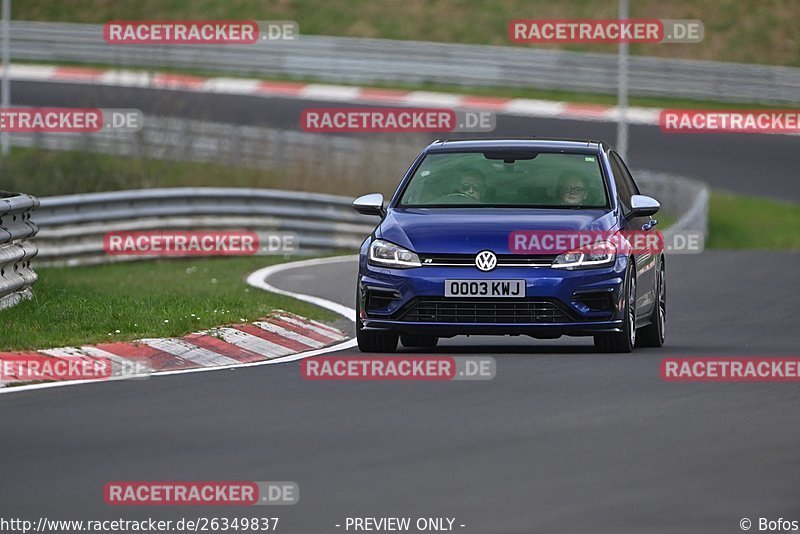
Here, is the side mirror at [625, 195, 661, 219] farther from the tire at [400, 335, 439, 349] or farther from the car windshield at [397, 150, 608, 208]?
the tire at [400, 335, 439, 349]

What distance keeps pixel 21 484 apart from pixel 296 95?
1532 inches

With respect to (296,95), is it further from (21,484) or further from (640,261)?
(21,484)

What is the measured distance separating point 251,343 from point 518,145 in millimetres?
2421

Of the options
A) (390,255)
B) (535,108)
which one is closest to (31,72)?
(535,108)

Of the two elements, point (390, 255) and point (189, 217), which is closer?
point (390, 255)

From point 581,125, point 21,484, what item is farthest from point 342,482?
point 581,125

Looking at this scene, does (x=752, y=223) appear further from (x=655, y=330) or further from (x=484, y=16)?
(x=484, y=16)

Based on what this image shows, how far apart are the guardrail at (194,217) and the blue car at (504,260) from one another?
36.6 ft

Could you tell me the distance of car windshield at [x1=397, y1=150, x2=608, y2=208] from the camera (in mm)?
14148

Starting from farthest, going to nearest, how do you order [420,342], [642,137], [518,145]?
[642,137] < [518,145] < [420,342]

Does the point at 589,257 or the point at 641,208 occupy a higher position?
the point at 641,208

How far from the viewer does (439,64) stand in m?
48.3

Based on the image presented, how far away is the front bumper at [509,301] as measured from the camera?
43.4 ft

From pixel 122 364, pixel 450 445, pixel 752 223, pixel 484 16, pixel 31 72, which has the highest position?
pixel 484 16
